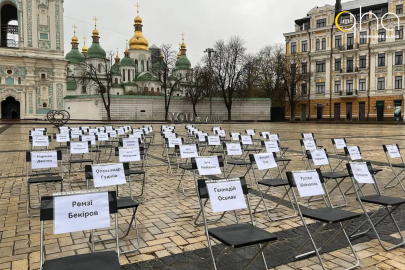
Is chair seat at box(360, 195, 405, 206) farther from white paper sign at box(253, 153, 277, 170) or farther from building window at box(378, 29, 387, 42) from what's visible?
building window at box(378, 29, 387, 42)

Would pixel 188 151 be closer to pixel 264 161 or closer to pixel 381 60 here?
pixel 264 161

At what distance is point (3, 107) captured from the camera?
4297 cm

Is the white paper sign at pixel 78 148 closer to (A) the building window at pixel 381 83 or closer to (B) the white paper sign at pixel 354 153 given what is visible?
(B) the white paper sign at pixel 354 153

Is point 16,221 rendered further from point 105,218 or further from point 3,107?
point 3,107

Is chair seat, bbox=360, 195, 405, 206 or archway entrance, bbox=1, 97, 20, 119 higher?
archway entrance, bbox=1, 97, 20, 119

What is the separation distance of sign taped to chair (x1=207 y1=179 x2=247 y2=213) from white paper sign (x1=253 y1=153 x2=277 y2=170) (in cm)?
206

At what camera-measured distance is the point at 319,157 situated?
256 inches

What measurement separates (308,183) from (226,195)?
106 centimetres

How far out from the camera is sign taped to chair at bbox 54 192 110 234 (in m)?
3.00

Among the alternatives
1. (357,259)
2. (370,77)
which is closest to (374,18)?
(370,77)

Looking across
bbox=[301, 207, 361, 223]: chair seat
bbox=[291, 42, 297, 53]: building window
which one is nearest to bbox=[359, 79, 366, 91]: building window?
bbox=[291, 42, 297, 53]: building window

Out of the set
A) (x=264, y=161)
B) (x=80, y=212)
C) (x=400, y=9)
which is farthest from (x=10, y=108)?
(x=400, y=9)

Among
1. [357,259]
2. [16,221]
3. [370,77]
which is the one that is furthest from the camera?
[370,77]

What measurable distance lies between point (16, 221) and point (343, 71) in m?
49.1
